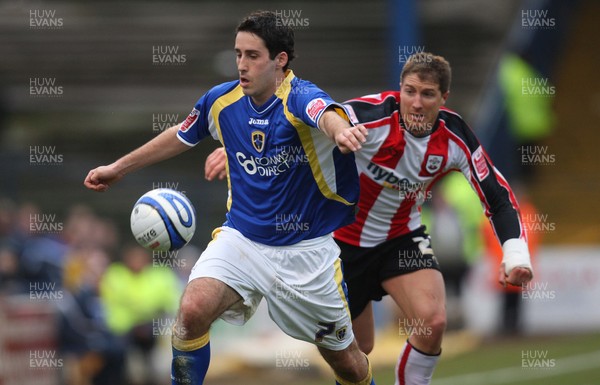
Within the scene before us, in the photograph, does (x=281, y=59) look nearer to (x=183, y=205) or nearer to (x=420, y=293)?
(x=183, y=205)

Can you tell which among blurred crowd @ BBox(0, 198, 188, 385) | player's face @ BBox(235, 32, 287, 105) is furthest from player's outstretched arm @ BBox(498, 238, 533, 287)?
blurred crowd @ BBox(0, 198, 188, 385)

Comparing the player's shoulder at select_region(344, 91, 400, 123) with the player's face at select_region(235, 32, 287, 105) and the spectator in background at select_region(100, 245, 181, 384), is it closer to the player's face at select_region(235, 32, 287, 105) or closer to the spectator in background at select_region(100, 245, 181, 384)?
the player's face at select_region(235, 32, 287, 105)

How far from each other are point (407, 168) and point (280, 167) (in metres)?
1.09

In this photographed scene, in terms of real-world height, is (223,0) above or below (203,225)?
above

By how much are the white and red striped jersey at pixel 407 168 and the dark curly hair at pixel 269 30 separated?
0.77 meters

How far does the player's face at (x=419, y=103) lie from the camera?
21.9ft

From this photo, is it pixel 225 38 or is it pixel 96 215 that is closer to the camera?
pixel 96 215

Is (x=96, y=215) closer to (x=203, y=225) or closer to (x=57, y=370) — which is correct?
(x=203, y=225)

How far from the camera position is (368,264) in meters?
7.22

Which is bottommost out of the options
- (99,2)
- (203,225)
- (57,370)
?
(57,370)

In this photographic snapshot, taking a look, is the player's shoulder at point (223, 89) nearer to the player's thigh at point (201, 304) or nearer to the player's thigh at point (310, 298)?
the player's thigh at point (310, 298)

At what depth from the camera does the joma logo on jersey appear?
6.22m

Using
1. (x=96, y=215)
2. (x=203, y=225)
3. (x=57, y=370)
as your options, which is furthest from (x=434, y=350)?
(x=96, y=215)

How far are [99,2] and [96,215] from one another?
11001mm
